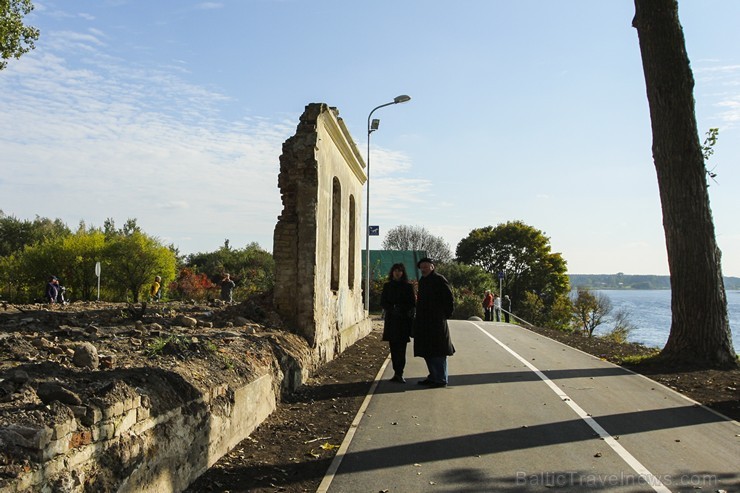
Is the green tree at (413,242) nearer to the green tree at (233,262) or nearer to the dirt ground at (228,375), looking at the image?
the green tree at (233,262)

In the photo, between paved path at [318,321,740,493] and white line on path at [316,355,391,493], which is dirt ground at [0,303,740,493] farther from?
paved path at [318,321,740,493]

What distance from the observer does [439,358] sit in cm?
1044

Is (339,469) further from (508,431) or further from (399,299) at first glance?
(399,299)

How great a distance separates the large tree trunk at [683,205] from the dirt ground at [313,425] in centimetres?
98

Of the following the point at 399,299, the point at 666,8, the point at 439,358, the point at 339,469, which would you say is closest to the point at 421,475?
the point at 339,469

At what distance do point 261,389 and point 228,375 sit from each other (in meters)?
0.79

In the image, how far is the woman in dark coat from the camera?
1098cm

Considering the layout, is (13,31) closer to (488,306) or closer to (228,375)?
(228,375)

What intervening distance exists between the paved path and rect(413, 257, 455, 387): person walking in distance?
408mm

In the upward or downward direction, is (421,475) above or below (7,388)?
below

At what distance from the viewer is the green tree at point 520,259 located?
65438 millimetres

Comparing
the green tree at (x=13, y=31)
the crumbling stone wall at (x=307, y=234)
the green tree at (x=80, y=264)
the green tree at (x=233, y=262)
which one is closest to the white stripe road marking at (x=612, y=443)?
the crumbling stone wall at (x=307, y=234)

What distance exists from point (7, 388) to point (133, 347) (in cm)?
289

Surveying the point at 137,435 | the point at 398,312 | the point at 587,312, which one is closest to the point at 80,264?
the point at 398,312
